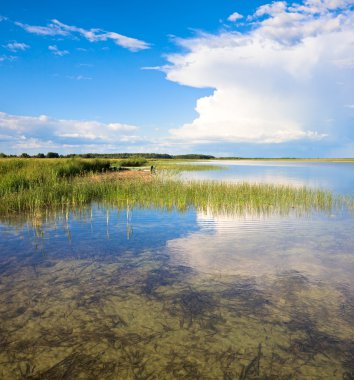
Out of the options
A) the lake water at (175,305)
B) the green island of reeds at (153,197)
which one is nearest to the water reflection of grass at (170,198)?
the green island of reeds at (153,197)

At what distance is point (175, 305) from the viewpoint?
21.0 ft

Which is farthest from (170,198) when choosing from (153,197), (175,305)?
(175,305)

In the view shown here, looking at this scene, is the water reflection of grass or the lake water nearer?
the lake water

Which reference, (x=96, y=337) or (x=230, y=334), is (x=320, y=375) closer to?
(x=230, y=334)

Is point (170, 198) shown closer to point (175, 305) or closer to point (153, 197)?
point (153, 197)

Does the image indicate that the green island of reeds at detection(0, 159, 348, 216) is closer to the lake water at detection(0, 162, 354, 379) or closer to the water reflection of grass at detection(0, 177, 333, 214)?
the water reflection of grass at detection(0, 177, 333, 214)

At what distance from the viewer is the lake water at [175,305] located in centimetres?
459

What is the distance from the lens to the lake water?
15.1 feet

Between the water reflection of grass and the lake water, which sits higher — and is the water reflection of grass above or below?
above

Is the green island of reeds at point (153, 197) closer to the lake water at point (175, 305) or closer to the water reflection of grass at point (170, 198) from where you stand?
the water reflection of grass at point (170, 198)

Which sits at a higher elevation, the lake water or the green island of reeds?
the green island of reeds

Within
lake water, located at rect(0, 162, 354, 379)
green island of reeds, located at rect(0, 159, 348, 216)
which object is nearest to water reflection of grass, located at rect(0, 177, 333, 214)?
green island of reeds, located at rect(0, 159, 348, 216)

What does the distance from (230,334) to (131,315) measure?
5.97 feet

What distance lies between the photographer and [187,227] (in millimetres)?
13336
